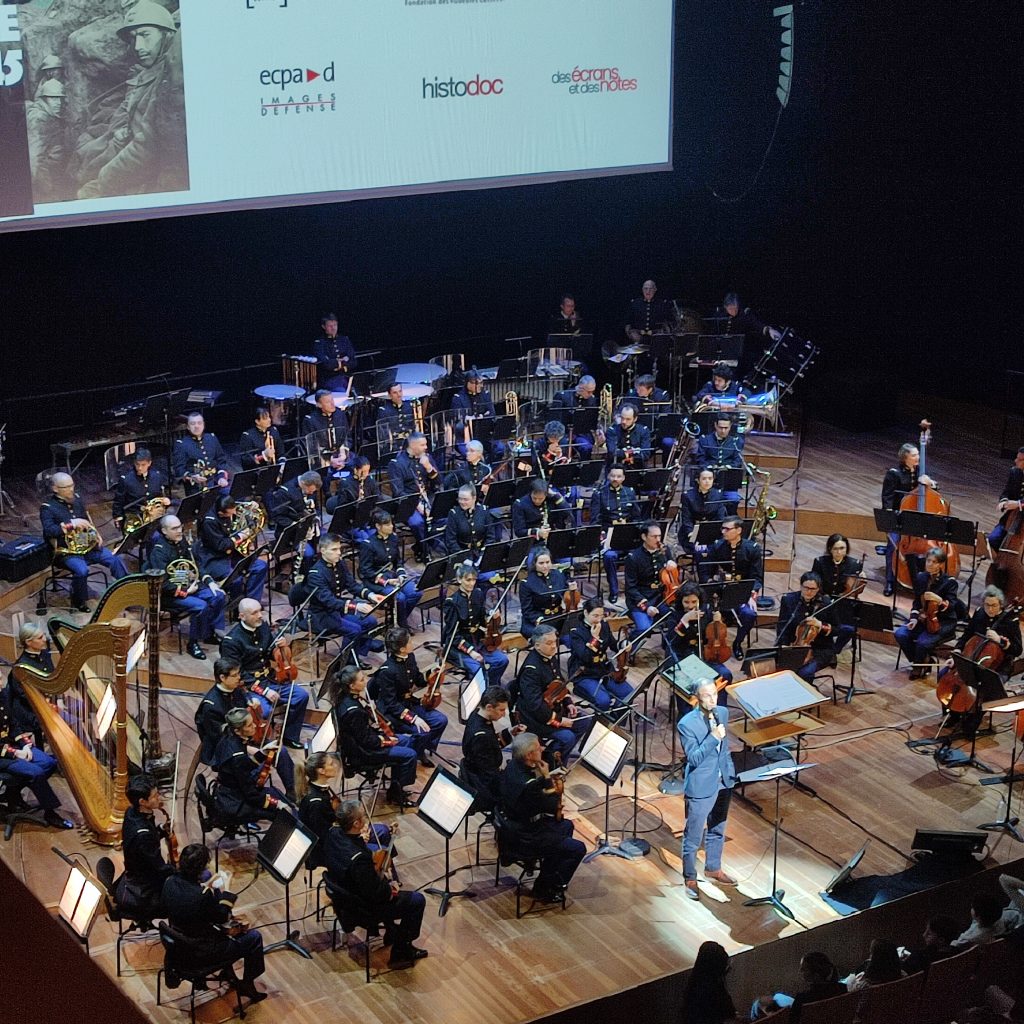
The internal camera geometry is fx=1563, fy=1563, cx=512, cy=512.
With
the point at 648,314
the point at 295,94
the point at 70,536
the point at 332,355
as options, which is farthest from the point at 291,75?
the point at 648,314

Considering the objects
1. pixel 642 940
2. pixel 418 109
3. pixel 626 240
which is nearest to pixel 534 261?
pixel 626 240

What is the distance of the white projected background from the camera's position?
13.3m

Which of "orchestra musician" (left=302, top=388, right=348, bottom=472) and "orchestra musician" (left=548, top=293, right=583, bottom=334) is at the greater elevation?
"orchestra musician" (left=548, top=293, right=583, bottom=334)

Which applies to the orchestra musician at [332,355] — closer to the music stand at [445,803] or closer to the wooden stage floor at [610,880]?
the wooden stage floor at [610,880]

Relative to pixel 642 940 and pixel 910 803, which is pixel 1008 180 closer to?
pixel 910 803

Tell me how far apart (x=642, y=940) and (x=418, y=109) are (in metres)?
8.66

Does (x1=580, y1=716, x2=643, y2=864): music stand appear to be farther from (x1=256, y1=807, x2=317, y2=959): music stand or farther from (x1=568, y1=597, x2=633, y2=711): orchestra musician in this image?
(x1=256, y1=807, x2=317, y2=959): music stand

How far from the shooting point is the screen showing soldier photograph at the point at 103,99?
12289mm

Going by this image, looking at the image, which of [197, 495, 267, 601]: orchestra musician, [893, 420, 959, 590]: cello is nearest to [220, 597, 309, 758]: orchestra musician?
[197, 495, 267, 601]: orchestra musician

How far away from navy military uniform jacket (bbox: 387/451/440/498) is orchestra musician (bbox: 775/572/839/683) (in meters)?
3.30

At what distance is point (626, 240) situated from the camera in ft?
60.2

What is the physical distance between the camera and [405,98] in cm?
1440

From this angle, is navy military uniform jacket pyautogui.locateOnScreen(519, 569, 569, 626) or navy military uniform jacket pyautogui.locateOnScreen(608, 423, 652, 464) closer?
navy military uniform jacket pyautogui.locateOnScreen(519, 569, 569, 626)

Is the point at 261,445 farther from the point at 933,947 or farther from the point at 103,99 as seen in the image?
the point at 933,947
